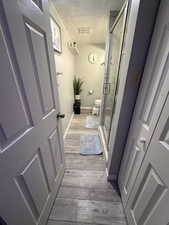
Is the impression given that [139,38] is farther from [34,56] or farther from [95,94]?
[95,94]

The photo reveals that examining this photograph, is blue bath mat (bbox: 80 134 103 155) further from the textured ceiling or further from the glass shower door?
the textured ceiling

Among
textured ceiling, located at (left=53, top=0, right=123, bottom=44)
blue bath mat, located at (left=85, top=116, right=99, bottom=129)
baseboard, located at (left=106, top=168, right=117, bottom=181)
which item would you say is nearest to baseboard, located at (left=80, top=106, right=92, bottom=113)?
blue bath mat, located at (left=85, top=116, right=99, bottom=129)

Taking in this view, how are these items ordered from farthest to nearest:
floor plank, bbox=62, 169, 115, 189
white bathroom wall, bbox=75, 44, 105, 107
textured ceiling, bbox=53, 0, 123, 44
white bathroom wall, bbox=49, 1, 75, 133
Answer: white bathroom wall, bbox=75, 44, 105, 107
white bathroom wall, bbox=49, 1, 75, 133
textured ceiling, bbox=53, 0, 123, 44
floor plank, bbox=62, 169, 115, 189

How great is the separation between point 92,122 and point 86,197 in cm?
214

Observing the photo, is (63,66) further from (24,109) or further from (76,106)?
(24,109)

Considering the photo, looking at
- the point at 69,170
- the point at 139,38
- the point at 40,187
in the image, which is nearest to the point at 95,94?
the point at 69,170

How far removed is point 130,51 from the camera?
2.96 feet

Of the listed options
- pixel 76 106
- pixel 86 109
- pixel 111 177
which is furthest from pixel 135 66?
pixel 86 109

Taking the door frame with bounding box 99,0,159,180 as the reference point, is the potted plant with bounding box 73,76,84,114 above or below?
below

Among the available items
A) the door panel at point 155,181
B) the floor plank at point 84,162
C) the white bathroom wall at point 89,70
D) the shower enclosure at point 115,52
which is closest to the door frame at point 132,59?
the shower enclosure at point 115,52

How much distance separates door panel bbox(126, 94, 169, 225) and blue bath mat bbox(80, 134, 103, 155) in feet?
3.91

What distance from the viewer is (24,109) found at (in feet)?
2.19

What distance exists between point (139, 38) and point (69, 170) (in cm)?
182

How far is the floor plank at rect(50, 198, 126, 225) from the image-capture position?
1.12m
